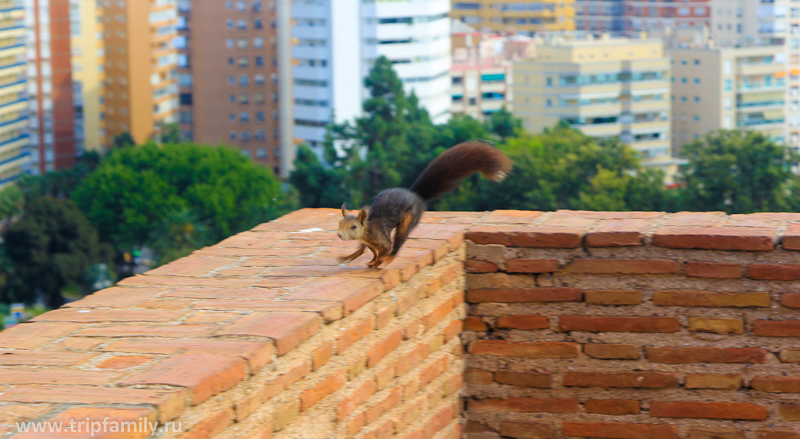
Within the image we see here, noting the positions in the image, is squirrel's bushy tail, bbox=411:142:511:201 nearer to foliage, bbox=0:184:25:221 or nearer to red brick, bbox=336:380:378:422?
red brick, bbox=336:380:378:422

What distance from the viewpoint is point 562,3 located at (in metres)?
96.6

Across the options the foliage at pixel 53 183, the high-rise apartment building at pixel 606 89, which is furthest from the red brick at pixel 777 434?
the high-rise apartment building at pixel 606 89

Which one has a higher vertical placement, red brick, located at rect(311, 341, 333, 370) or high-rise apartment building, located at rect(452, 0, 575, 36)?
high-rise apartment building, located at rect(452, 0, 575, 36)

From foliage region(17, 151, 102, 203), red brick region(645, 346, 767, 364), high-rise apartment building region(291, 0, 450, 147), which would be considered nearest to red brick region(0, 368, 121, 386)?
red brick region(645, 346, 767, 364)

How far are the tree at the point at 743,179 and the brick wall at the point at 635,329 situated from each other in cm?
3607

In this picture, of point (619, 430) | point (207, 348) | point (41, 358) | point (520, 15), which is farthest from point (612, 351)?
point (520, 15)

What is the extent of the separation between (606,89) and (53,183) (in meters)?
34.1

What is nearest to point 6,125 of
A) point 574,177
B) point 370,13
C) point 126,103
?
point 126,103

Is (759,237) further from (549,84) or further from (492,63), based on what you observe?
(492,63)

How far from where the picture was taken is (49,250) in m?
46.4

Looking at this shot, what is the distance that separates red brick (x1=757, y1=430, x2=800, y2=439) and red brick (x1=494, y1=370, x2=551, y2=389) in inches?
25.5

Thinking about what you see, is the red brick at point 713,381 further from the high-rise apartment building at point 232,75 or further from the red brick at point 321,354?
the high-rise apartment building at point 232,75

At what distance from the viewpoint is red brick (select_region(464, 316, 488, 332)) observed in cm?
344

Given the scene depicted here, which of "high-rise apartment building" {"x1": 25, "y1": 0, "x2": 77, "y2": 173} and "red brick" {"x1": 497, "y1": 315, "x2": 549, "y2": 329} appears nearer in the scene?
"red brick" {"x1": 497, "y1": 315, "x2": 549, "y2": 329}
